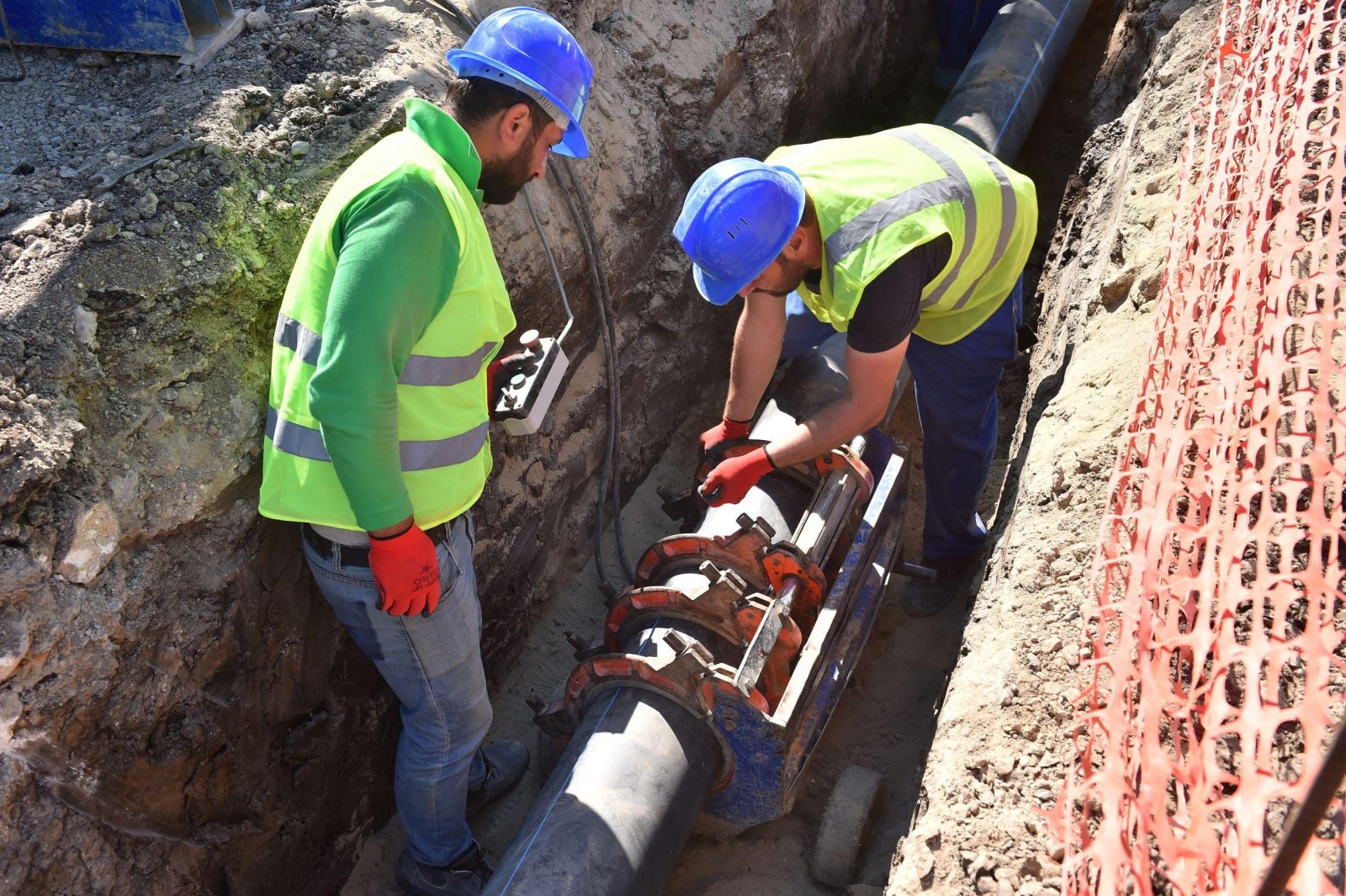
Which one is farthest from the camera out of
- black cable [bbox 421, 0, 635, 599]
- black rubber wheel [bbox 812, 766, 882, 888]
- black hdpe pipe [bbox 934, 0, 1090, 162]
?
black hdpe pipe [bbox 934, 0, 1090, 162]

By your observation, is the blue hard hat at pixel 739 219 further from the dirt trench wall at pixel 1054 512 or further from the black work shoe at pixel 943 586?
the black work shoe at pixel 943 586

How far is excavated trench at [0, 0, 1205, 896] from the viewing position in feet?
7.84

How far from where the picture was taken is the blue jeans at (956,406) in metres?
3.64

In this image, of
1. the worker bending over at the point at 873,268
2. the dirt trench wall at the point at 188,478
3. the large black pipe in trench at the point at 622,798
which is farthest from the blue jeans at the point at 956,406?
the dirt trench wall at the point at 188,478

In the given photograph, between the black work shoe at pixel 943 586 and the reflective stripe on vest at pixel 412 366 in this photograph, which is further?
the black work shoe at pixel 943 586

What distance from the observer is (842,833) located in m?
3.14

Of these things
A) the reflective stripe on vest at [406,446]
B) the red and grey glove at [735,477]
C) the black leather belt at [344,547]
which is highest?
the reflective stripe on vest at [406,446]

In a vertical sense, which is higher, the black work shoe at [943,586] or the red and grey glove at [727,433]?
the red and grey glove at [727,433]

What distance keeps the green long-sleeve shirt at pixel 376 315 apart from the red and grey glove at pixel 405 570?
127 millimetres

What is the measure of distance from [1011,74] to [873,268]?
11.1 ft

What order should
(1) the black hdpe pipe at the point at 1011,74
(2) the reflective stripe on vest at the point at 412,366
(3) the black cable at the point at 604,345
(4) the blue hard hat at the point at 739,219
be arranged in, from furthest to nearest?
(1) the black hdpe pipe at the point at 1011,74, (3) the black cable at the point at 604,345, (4) the blue hard hat at the point at 739,219, (2) the reflective stripe on vest at the point at 412,366

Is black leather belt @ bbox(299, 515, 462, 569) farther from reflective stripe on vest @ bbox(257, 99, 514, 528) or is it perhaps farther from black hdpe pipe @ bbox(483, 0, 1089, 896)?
black hdpe pipe @ bbox(483, 0, 1089, 896)

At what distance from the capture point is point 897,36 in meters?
6.72

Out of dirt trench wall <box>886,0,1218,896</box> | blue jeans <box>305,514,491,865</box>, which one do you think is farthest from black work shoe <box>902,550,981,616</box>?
blue jeans <box>305,514,491,865</box>
